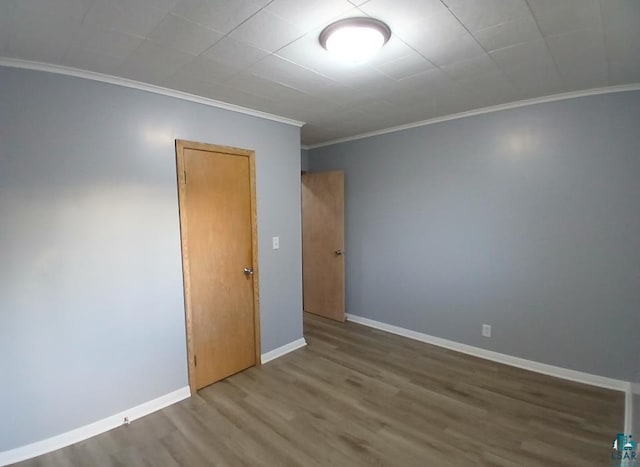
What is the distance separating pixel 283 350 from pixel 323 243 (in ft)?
5.14

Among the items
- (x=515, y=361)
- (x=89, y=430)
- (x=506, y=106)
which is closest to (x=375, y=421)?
(x=515, y=361)

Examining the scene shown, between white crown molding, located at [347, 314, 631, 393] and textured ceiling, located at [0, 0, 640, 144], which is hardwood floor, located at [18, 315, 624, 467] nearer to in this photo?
white crown molding, located at [347, 314, 631, 393]

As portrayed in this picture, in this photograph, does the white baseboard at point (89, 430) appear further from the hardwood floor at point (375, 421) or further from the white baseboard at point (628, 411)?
the white baseboard at point (628, 411)

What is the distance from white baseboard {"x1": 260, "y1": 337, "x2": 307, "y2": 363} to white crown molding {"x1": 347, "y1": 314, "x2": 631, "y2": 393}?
41.6 inches

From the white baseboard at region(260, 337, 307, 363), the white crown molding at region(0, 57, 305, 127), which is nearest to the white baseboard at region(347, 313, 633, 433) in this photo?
the white baseboard at region(260, 337, 307, 363)

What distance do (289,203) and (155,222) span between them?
1348 mm

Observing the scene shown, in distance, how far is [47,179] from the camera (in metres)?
1.91

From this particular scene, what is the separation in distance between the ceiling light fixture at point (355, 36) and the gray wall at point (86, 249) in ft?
4.62

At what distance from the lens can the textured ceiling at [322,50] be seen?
1385 mm

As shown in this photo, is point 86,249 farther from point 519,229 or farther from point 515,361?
point 515,361

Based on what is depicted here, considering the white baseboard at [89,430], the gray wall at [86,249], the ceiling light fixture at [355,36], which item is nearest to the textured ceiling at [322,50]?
the ceiling light fixture at [355,36]

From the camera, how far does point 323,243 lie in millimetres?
4277

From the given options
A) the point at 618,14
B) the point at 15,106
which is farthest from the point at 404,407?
the point at 15,106

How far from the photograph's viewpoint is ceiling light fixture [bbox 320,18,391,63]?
1486mm
